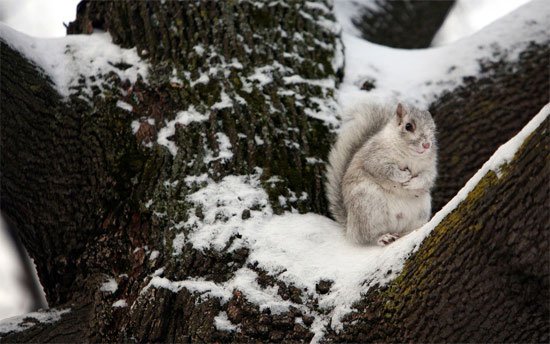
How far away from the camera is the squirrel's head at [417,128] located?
2771mm

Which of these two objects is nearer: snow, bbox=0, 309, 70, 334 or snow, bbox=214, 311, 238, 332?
snow, bbox=214, 311, 238, 332

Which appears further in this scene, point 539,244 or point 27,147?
point 27,147

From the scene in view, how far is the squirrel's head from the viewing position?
2.77m

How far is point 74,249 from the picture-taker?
2.58 metres

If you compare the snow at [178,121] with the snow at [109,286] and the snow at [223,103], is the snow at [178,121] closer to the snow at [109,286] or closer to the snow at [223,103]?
the snow at [223,103]

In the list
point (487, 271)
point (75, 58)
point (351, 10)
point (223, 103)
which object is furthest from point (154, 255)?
point (351, 10)

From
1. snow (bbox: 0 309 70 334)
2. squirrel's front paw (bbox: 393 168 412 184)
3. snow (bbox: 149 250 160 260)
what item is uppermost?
snow (bbox: 149 250 160 260)

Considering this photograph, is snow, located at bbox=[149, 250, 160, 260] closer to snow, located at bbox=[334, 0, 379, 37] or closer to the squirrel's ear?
the squirrel's ear

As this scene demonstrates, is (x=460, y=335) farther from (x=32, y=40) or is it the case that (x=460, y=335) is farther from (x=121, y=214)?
(x=32, y=40)

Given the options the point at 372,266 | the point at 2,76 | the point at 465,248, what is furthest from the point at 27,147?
the point at 465,248

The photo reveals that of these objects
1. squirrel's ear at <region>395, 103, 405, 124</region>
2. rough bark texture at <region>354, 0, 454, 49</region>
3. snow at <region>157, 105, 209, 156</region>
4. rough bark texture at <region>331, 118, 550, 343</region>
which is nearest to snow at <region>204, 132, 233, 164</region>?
snow at <region>157, 105, 209, 156</region>

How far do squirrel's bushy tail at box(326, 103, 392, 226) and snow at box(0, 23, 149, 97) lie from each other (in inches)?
34.5

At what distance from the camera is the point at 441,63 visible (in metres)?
3.02

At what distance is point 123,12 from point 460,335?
81.2 inches
